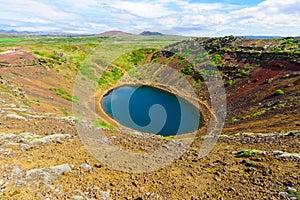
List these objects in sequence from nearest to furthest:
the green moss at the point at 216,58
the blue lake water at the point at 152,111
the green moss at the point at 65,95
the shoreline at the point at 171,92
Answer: the shoreline at the point at 171,92
the blue lake water at the point at 152,111
the green moss at the point at 65,95
the green moss at the point at 216,58

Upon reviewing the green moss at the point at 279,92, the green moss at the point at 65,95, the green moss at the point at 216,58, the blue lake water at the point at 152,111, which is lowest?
the blue lake water at the point at 152,111

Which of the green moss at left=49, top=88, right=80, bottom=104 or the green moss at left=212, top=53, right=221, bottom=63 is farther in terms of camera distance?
the green moss at left=212, top=53, right=221, bottom=63

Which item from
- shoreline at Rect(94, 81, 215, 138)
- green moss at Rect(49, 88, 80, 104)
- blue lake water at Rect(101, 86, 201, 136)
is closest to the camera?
shoreline at Rect(94, 81, 215, 138)

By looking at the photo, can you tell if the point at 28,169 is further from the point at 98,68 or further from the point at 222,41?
the point at 222,41

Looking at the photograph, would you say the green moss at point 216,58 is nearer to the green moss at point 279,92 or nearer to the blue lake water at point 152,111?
the blue lake water at point 152,111

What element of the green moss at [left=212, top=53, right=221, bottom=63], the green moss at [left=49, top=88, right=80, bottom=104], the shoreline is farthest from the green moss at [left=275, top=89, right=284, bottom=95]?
the green moss at [left=49, top=88, right=80, bottom=104]

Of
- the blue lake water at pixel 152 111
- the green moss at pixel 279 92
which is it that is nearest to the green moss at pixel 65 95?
the blue lake water at pixel 152 111

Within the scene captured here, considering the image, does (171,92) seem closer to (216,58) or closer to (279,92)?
(216,58)

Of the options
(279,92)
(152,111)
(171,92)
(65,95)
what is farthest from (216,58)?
(65,95)

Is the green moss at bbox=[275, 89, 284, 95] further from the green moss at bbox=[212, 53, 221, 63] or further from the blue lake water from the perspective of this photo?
the green moss at bbox=[212, 53, 221, 63]
